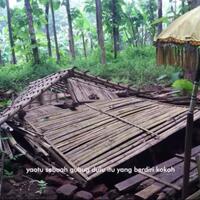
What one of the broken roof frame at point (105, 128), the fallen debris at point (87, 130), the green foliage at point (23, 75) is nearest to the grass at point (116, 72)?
the green foliage at point (23, 75)

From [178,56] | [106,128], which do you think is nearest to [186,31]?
[178,56]

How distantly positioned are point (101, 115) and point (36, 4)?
1171 centimetres

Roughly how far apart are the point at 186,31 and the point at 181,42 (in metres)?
0.13

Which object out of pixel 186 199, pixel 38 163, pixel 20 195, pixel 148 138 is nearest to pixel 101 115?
pixel 148 138

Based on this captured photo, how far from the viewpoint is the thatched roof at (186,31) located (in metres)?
3.29

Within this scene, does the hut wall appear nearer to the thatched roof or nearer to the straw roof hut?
the straw roof hut

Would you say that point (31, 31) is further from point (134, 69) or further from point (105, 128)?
point (105, 128)

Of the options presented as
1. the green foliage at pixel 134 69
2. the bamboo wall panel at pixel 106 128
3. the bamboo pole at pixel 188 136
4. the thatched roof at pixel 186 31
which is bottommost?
the green foliage at pixel 134 69

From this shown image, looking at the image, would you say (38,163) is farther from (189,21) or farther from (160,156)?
(189,21)

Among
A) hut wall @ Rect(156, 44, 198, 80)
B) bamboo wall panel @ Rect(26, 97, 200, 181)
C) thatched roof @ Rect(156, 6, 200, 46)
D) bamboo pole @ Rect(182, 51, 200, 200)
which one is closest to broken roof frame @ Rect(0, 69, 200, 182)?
bamboo wall panel @ Rect(26, 97, 200, 181)

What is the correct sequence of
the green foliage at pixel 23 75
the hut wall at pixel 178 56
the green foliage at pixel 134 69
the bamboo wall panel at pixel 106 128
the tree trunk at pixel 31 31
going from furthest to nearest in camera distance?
the tree trunk at pixel 31 31
the green foliage at pixel 23 75
the green foliage at pixel 134 69
the bamboo wall panel at pixel 106 128
the hut wall at pixel 178 56

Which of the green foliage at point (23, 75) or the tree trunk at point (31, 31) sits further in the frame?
the tree trunk at point (31, 31)

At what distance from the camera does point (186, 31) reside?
3.39 m

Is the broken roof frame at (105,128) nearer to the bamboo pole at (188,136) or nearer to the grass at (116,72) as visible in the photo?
the bamboo pole at (188,136)
